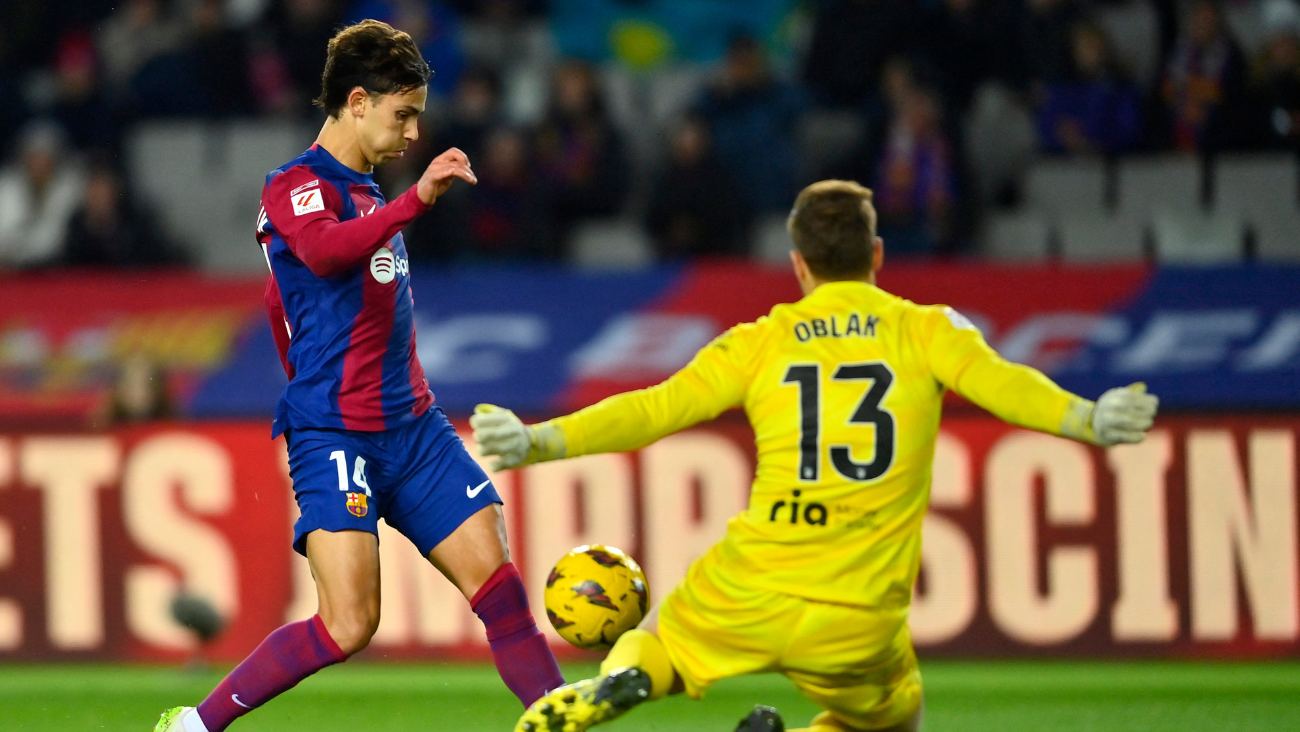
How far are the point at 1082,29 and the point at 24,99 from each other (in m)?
7.47

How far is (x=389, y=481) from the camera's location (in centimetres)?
460

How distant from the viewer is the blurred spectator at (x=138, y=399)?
870 centimetres

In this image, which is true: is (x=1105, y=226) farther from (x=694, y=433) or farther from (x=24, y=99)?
(x=24, y=99)

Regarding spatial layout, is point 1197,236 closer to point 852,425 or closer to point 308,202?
point 852,425

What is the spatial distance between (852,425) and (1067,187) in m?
7.53

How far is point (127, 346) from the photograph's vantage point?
34.5 ft

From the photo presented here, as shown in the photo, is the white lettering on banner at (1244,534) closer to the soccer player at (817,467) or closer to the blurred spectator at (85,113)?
the soccer player at (817,467)

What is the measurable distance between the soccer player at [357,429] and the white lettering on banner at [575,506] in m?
3.74

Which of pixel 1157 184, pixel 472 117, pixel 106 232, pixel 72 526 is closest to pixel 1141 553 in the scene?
pixel 1157 184

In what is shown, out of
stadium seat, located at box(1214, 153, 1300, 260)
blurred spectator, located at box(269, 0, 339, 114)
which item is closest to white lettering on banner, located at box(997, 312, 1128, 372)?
stadium seat, located at box(1214, 153, 1300, 260)

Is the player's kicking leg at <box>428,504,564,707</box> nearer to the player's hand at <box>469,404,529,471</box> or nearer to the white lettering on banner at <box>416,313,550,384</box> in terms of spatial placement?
the player's hand at <box>469,404,529,471</box>

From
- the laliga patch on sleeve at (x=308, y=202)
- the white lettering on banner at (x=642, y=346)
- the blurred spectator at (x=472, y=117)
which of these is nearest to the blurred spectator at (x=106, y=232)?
the blurred spectator at (x=472, y=117)

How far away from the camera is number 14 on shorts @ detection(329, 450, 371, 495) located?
14.7ft

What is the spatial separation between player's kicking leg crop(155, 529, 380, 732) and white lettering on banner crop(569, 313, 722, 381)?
564cm
